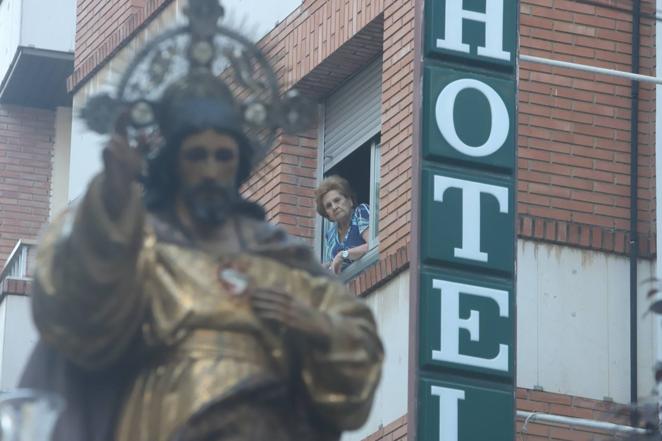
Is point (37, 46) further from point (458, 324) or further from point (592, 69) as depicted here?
point (458, 324)

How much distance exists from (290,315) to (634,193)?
1330 centimetres

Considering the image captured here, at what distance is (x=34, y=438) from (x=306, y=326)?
89 cm

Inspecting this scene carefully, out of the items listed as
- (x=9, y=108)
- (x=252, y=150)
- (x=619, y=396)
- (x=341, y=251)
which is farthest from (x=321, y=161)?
(x=252, y=150)

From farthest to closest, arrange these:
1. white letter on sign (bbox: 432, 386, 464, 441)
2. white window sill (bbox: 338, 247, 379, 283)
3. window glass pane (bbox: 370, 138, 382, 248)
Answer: window glass pane (bbox: 370, 138, 382, 248)
white window sill (bbox: 338, 247, 379, 283)
white letter on sign (bbox: 432, 386, 464, 441)

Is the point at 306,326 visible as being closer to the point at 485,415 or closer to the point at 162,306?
the point at 162,306

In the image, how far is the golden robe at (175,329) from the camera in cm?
850

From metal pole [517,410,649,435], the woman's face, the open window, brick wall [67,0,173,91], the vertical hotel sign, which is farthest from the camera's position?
brick wall [67,0,173,91]

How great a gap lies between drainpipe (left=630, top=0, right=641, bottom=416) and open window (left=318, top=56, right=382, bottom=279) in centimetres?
235

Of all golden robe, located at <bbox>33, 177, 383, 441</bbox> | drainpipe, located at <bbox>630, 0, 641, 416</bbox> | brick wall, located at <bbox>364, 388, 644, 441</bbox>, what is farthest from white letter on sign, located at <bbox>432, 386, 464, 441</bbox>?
golden robe, located at <bbox>33, 177, 383, 441</bbox>

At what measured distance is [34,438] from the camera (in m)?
8.47

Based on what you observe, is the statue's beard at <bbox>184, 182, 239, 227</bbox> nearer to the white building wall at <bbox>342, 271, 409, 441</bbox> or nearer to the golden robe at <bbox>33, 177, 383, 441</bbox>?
the golden robe at <bbox>33, 177, 383, 441</bbox>

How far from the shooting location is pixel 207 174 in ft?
29.2

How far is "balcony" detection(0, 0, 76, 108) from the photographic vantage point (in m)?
33.8

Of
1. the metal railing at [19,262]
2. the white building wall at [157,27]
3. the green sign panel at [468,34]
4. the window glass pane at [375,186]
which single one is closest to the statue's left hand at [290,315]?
the white building wall at [157,27]
